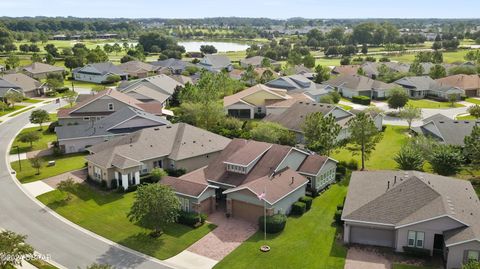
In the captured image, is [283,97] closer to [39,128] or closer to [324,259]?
[39,128]

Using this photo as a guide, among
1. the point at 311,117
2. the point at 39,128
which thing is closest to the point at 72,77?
the point at 39,128

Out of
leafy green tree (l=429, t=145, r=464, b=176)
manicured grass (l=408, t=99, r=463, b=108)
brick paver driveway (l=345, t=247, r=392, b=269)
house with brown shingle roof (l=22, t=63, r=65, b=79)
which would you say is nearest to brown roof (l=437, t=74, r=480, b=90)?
manicured grass (l=408, t=99, r=463, b=108)

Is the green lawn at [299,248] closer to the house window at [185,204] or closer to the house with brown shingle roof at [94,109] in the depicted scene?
the house window at [185,204]

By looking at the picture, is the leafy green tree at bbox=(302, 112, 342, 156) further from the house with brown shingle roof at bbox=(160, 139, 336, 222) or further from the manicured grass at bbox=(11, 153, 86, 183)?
the manicured grass at bbox=(11, 153, 86, 183)

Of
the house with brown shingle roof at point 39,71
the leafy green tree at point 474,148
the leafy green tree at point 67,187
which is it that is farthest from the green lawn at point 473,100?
the house with brown shingle roof at point 39,71

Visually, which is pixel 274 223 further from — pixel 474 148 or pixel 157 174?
pixel 474 148
